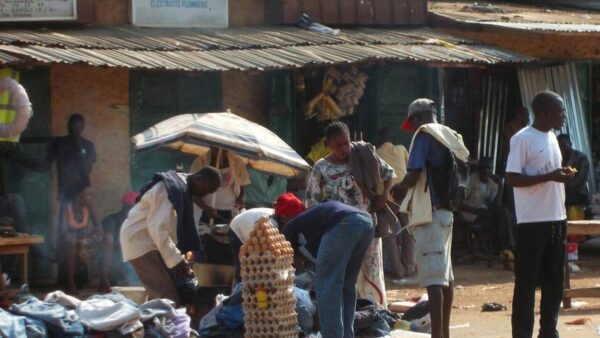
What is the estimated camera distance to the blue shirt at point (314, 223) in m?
8.45

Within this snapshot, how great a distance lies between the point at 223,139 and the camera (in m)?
11.2

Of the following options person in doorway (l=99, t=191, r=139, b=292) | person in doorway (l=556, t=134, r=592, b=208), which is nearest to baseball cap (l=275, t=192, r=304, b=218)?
person in doorway (l=99, t=191, r=139, b=292)

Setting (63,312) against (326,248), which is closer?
(326,248)

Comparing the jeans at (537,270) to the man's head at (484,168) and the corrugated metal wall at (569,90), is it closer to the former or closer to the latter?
the man's head at (484,168)

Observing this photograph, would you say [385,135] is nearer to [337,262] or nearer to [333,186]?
[333,186]

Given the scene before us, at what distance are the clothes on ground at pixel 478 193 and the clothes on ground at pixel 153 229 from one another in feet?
21.4

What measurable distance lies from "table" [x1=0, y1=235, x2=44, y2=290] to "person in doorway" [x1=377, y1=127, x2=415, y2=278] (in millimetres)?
4086

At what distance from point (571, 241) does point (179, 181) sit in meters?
5.64

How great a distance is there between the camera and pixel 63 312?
359 inches

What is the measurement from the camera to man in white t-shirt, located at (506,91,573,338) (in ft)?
28.5

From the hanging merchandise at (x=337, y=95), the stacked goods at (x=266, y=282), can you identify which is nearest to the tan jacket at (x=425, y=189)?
the stacked goods at (x=266, y=282)

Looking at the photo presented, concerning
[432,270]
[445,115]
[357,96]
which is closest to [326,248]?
[432,270]

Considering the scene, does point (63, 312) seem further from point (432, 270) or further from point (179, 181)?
point (432, 270)

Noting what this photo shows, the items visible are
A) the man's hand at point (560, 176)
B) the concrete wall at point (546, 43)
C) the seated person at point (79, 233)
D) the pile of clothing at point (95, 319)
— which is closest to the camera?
the man's hand at point (560, 176)
